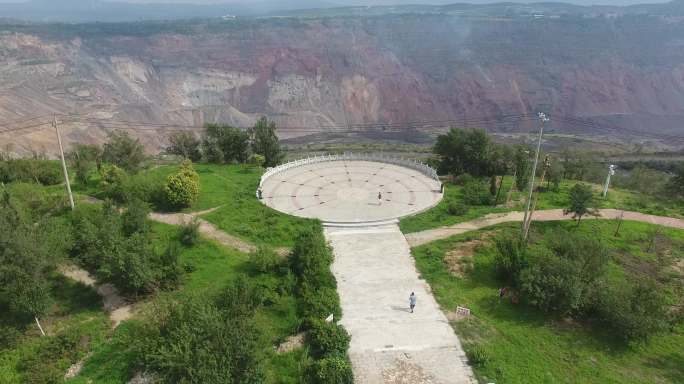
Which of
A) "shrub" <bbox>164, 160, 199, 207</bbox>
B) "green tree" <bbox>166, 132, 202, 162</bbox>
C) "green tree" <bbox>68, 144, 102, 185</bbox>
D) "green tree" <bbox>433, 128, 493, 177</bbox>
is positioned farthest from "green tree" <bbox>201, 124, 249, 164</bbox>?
"green tree" <bbox>433, 128, 493, 177</bbox>

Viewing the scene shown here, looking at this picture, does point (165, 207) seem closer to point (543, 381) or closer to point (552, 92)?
point (543, 381)

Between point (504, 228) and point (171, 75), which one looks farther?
point (171, 75)

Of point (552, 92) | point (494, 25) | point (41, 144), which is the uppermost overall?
point (494, 25)

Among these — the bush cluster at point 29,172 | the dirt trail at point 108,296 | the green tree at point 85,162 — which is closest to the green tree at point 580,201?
the dirt trail at point 108,296

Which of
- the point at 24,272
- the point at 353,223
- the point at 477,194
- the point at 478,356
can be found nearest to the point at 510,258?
the point at 478,356

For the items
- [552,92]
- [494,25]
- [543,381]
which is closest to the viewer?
[543,381]

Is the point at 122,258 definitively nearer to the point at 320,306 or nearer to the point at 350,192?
the point at 320,306

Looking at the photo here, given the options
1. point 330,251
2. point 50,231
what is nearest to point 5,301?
point 50,231
